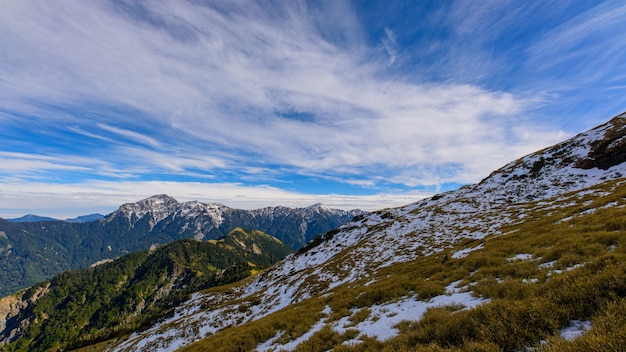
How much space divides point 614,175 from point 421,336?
53384 mm

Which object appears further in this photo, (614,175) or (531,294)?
(614,175)

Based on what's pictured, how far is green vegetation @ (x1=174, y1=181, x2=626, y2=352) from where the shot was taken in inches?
236

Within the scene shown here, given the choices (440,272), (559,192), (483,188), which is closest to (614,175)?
(559,192)

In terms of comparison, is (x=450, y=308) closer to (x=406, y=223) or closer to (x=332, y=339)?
(x=332, y=339)

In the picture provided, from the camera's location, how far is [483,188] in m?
65.8

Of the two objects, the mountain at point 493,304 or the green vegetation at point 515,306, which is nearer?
the green vegetation at point 515,306

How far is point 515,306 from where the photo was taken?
739 centimetres

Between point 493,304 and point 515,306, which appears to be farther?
point 493,304

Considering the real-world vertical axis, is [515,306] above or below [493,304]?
above

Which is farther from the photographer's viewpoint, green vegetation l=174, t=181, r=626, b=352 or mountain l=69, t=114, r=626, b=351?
mountain l=69, t=114, r=626, b=351

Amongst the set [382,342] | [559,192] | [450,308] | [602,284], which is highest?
[559,192]

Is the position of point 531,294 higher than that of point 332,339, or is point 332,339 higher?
point 531,294

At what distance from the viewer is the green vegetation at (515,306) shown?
5988mm

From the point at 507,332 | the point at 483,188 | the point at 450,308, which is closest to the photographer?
the point at 507,332
